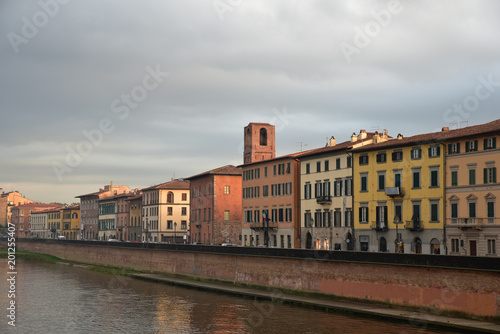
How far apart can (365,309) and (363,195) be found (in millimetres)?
23154

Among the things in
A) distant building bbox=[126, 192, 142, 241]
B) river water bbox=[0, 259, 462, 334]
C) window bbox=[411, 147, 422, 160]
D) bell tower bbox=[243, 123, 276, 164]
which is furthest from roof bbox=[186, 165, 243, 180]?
window bbox=[411, 147, 422, 160]

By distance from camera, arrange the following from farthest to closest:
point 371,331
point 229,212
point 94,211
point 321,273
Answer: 1. point 94,211
2. point 229,212
3. point 321,273
4. point 371,331

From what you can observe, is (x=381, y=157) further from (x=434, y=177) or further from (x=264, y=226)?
(x=264, y=226)

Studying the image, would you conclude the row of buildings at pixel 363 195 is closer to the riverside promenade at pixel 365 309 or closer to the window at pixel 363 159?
the window at pixel 363 159

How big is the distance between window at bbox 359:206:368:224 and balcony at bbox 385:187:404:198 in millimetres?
3664

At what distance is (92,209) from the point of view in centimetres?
14500

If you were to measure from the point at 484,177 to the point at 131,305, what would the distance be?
27162mm

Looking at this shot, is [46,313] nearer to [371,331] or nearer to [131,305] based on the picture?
[131,305]

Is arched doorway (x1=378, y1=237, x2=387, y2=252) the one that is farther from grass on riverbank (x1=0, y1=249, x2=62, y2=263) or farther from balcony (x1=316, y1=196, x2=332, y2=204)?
grass on riverbank (x1=0, y1=249, x2=62, y2=263)

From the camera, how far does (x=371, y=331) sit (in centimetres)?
3359

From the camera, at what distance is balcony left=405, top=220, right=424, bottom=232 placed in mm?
53906

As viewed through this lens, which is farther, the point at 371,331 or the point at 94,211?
the point at 94,211

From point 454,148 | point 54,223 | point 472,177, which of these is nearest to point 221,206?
point 454,148

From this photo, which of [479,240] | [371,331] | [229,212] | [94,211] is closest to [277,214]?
[229,212]
